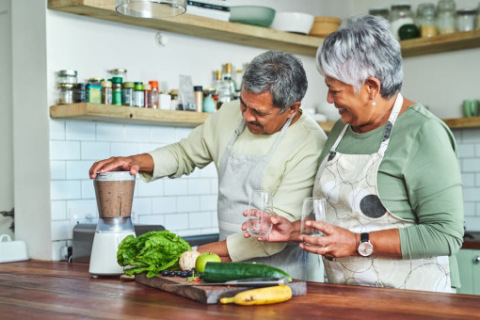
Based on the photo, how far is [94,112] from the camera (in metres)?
3.30

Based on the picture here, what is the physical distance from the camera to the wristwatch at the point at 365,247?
2.24m

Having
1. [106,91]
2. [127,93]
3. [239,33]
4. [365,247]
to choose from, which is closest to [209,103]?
[239,33]

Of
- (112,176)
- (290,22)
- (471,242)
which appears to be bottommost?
(471,242)

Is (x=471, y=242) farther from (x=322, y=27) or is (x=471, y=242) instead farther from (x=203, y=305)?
(x=203, y=305)

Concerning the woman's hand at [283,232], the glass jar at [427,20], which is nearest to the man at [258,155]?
the woman's hand at [283,232]

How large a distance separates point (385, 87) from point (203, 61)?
2034 millimetres

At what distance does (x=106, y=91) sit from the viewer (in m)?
3.49

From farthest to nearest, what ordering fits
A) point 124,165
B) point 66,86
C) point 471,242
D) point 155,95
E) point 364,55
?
point 471,242 → point 155,95 → point 66,86 → point 124,165 → point 364,55

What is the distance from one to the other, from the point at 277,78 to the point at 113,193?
80cm

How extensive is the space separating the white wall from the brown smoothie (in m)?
0.89

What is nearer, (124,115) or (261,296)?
(261,296)

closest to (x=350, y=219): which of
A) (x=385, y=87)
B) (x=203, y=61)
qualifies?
(x=385, y=87)

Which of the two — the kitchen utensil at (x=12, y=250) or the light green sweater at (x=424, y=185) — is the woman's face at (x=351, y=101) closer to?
the light green sweater at (x=424, y=185)

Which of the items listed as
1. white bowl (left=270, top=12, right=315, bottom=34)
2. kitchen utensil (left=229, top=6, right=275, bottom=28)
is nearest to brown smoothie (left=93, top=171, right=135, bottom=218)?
kitchen utensil (left=229, top=6, right=275, bottom=28)
